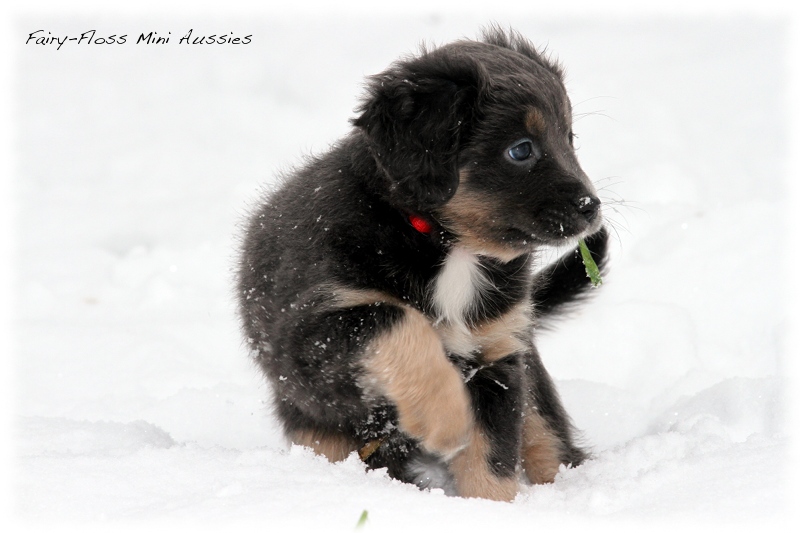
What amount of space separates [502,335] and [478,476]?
50 cm

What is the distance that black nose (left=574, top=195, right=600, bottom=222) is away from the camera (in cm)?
317

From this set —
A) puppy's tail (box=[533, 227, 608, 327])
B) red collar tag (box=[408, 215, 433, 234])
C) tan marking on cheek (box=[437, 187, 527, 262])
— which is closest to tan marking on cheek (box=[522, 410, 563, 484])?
puppy's tail (box=[533, 227, 608, 327])

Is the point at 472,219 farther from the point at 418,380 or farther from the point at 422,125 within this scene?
the point at 418,380

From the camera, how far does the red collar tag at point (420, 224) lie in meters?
3.27

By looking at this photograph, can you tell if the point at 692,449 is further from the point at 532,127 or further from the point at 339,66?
the point at 339,66

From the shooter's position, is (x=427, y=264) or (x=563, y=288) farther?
(x=563, y=288)

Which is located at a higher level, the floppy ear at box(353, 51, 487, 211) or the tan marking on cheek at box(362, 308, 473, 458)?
the floppy ear at box(353, 51, 487, 211)

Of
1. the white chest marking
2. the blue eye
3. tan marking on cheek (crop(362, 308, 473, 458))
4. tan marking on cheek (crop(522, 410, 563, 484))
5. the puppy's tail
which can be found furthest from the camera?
the puppy's tail

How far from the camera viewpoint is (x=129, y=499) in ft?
8.95

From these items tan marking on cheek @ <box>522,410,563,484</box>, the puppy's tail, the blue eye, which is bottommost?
tan marking on cheek @ <box>522,410,563,484</box>

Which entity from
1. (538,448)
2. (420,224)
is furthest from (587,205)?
(538,448)

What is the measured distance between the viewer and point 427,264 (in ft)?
10.8

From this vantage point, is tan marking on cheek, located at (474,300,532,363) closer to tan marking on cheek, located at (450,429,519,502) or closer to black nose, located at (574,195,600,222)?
tan marking on cheek, located at (450,429,519,502)

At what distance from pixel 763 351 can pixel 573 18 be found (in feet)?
17.4
